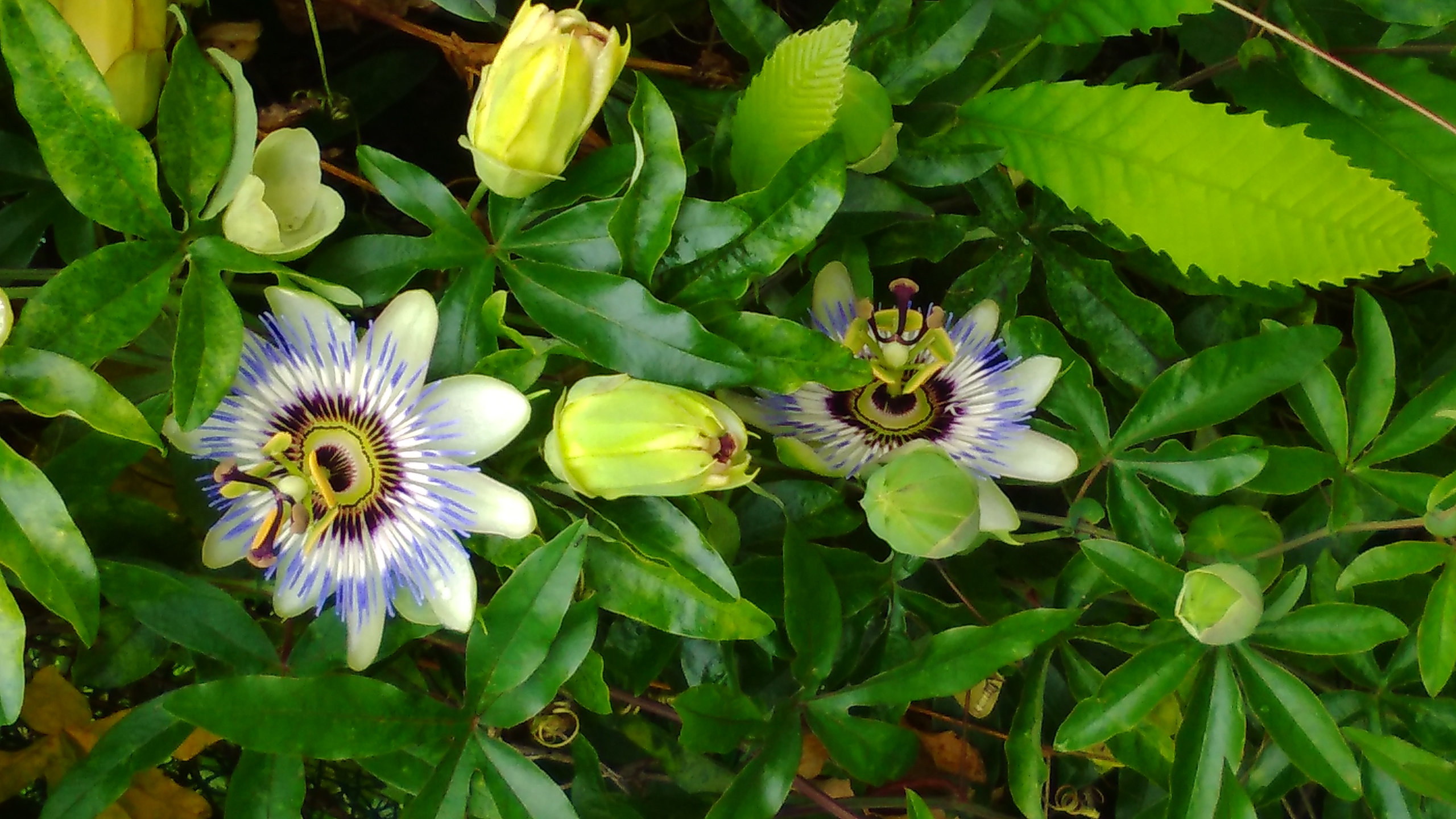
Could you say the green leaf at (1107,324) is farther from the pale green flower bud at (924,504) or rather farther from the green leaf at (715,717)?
the green leaf at (715,717)

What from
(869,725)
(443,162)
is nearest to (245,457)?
(443,162)

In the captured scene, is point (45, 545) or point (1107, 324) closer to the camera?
point (45, 545)

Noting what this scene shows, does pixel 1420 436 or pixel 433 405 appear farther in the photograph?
pixel 1420 436

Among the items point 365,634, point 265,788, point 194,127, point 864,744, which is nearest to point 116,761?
point 265,788

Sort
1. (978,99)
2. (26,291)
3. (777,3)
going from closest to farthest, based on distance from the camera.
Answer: (26,291) < (978,99) < (777,3)

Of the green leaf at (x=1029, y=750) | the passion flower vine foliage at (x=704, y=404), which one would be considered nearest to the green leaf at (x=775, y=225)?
the passion flower vine foliage at (x=704, y=404)

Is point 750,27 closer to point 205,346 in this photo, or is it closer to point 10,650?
point 205,346

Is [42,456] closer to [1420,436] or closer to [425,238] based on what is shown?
[425,238]
